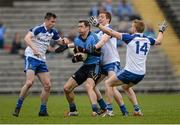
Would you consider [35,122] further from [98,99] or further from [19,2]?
[19,2]

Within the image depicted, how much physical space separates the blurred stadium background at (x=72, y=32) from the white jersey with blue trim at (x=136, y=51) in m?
11.7

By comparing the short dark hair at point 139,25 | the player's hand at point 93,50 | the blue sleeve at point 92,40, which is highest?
the short dark hair at point 139,25

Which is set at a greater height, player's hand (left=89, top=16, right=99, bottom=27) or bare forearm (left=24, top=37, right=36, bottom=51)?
player's hand (left=89, top=16, right=99, bottom=27)

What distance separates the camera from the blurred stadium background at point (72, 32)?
2814 cm

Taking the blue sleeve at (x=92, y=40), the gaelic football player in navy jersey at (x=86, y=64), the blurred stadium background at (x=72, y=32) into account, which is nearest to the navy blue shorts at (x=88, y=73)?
the gaelic football player in navy jersey at (x=86, y=64)

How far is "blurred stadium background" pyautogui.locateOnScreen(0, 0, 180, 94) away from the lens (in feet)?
92.3

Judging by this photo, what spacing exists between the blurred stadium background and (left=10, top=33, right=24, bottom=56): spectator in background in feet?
0.57

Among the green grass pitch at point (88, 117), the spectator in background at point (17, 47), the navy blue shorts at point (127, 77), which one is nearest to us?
the green grass pitch at point (88, 117)

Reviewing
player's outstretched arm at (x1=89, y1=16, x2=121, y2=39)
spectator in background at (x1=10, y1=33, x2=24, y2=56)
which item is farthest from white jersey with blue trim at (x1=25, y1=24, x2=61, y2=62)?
spectator in background at (x1=10, y1=33, x2=24, y2=56)

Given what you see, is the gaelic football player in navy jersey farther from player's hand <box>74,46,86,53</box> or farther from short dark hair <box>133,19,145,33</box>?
short dark hair <box>133,19,145,33</box>

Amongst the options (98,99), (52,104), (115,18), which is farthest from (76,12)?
(98,99)

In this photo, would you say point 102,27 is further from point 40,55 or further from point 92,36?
point 40,55

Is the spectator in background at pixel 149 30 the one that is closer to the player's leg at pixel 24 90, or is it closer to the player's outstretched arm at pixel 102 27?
the player's leg at pixel 24 90

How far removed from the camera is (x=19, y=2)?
3156cm
